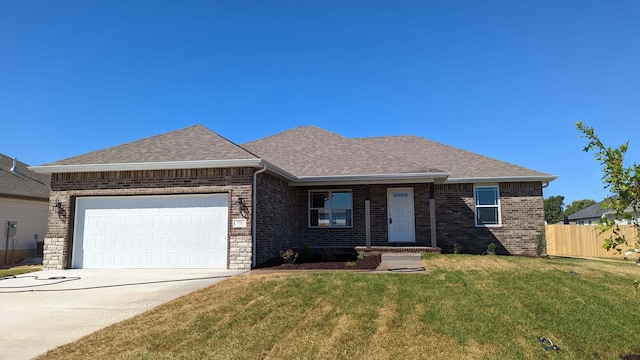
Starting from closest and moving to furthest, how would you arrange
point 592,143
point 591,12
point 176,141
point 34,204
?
point 592,143 < point 591,12 < point 176,141 < point 34,204

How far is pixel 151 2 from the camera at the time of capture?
12969 mm

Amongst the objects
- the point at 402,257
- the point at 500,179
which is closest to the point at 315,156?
the point at 402,257

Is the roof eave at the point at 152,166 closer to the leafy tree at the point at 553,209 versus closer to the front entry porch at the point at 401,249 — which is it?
the front entry porch at the point at 401,249

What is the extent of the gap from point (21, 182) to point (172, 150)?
11350 mm

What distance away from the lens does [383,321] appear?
6.16 metres

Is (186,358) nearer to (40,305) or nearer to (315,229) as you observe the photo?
(40,305)

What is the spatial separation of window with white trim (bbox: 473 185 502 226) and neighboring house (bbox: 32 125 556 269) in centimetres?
4

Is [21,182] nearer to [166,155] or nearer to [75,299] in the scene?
[166,155]

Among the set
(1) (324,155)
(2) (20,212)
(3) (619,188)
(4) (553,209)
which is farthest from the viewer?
(4) (553,209)

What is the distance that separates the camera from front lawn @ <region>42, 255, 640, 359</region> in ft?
16.5

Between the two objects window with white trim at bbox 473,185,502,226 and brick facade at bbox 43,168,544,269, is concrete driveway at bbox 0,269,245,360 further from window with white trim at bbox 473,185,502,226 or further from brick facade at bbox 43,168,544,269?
window with white trim at bbox 473,185,502,226

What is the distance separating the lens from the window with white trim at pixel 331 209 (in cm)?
1597

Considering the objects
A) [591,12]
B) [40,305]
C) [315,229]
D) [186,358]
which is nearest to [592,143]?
[186,358]

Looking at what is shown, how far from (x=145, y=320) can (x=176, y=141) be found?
876 centimetres
